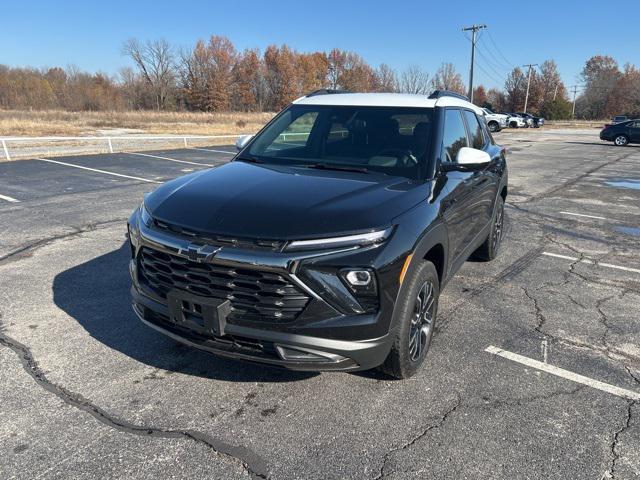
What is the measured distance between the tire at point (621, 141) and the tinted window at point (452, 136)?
95.7 feet

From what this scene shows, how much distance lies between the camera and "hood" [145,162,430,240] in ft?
8.45

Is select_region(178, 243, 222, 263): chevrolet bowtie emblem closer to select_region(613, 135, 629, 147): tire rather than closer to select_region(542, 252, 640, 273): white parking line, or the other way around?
select_region(542, 252, 640, 273): white parking line

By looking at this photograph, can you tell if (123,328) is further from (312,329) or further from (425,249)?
(425,249)

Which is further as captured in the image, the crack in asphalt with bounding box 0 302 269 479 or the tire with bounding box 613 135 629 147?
the tire with bounding box 613 135 629 147

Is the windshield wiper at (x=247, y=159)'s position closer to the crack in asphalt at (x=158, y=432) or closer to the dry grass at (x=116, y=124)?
the crack in asphalt at (x=158, y=432)

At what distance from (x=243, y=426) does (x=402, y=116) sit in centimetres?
261

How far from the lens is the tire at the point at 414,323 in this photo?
2.79 m

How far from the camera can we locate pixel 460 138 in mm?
4262

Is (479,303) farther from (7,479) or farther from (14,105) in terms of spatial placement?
(14,105)

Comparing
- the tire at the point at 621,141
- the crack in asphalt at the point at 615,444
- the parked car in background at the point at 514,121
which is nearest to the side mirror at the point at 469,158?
the crack in asphalt at the point at 615,444

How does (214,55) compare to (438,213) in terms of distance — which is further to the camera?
(214,55)

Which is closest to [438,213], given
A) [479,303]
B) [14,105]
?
[479,303]

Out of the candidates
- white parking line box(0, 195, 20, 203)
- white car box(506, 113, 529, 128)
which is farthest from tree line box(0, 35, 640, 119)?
white parking line box(0, 195, 20, 203)

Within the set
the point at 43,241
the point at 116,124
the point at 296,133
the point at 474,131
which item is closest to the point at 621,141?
the point at 474,131
